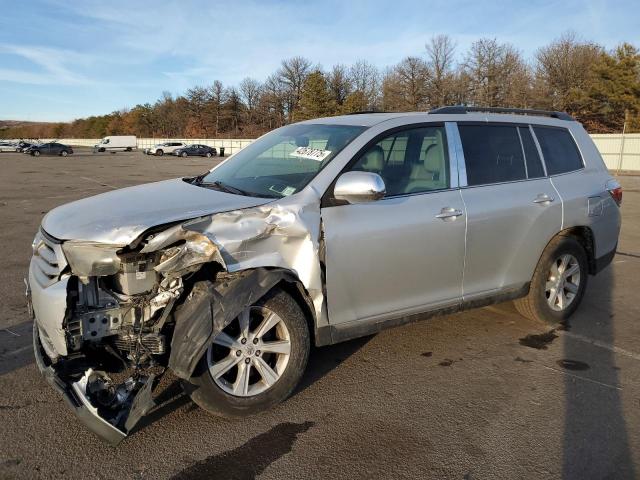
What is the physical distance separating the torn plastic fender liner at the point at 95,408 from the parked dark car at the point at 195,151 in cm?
5328

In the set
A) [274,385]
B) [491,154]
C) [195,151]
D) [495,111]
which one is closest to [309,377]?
[274,385]

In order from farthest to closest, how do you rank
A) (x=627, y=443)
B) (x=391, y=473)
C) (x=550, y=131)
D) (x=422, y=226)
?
(x=550, y=131) → (x=422, y=226) → (x=627, y=443) → (x=391, y=473)

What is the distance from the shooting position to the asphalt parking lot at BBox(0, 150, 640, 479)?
8.93 ft

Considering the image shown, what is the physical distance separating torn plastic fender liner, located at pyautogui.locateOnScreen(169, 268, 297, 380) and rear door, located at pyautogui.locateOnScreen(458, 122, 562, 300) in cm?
183

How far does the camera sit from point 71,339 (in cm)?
278

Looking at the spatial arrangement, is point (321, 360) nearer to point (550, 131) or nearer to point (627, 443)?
point (627, 443)

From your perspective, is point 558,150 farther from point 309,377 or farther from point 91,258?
point 91,258

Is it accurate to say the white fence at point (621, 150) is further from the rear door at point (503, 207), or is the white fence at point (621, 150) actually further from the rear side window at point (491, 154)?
the rear side window at point (491, 154)

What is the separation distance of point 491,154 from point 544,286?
4.44ft

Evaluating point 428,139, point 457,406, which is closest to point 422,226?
point 428,139

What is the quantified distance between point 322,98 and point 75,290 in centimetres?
6570

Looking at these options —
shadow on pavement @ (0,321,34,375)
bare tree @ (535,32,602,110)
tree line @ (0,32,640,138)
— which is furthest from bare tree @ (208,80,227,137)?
shadow on pavement @ (0,321,34,375)

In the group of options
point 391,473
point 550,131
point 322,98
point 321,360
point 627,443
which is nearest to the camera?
point 391,473

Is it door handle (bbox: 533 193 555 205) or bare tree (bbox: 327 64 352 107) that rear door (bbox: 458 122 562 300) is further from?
bare tree (bbox: 327 64 352 107)
